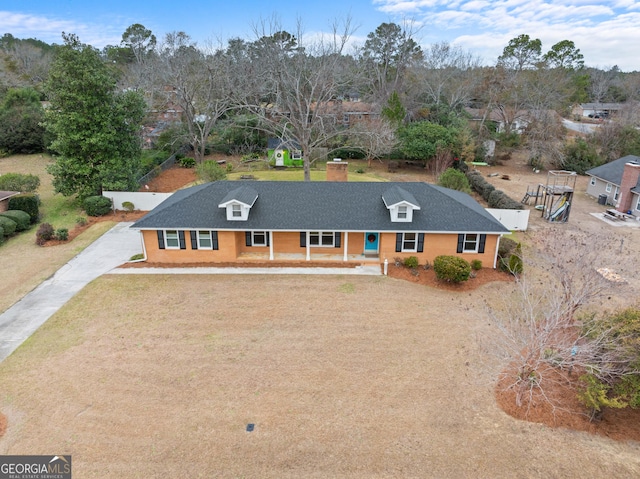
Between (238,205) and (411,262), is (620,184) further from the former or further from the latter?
(238,205)

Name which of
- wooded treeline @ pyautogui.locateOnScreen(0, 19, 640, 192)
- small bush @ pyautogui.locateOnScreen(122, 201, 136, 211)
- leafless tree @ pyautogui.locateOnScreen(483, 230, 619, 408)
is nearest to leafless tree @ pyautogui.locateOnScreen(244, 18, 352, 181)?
wooded treeline @ pyautogui.locateOnScreen(0, 19, 640, 192)

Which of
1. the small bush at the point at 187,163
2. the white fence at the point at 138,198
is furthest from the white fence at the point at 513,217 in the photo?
the small bush at the point at 187,163

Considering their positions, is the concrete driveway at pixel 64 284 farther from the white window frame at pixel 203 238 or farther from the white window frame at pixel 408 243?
the white window frame at pixel 408 243

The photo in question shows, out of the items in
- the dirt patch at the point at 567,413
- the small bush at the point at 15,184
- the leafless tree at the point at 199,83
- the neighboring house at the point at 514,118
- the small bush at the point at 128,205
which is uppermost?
the leafless tree at the point at 199,83

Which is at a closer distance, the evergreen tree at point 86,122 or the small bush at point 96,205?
the evergreen tree at point 86,122

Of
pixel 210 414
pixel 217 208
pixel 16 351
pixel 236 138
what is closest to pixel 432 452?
pixel 210 414

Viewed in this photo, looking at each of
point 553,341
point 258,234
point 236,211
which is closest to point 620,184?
point 553,341
